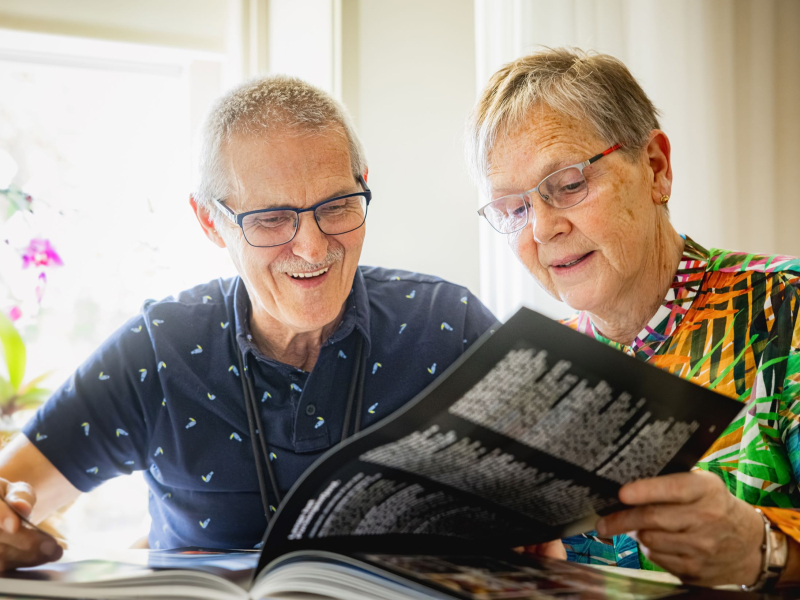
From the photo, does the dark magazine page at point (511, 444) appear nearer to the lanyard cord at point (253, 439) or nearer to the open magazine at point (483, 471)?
the open magazine at point (483, 471)

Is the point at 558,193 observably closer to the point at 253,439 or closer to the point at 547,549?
the point at 547,549

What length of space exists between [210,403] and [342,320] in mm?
278

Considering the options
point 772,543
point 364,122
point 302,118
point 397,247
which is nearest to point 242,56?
point 364,122

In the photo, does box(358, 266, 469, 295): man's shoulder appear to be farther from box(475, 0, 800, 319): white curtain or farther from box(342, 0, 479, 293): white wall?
box(342, 0, 479, 293): white wall

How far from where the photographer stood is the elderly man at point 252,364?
112 cm

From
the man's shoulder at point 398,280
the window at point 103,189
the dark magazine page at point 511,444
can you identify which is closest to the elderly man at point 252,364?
the man's shoulder at point 398,280

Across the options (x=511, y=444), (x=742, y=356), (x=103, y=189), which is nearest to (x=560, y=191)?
(x=742, y=356)

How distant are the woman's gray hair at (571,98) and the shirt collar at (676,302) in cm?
20

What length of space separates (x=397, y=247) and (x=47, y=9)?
1.37 m


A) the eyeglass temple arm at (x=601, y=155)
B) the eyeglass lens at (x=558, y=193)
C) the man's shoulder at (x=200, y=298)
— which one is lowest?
the man's shoulder at (x=200, y=298)

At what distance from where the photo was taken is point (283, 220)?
1.13 m

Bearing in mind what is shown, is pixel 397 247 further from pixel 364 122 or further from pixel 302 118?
pixel 302 118

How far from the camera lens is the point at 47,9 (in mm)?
2137

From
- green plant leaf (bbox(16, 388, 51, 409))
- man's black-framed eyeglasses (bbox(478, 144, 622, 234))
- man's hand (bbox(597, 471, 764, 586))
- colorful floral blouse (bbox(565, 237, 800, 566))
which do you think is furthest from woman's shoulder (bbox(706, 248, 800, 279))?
green plant leaf (bbox(16, 388, 51, 409))
